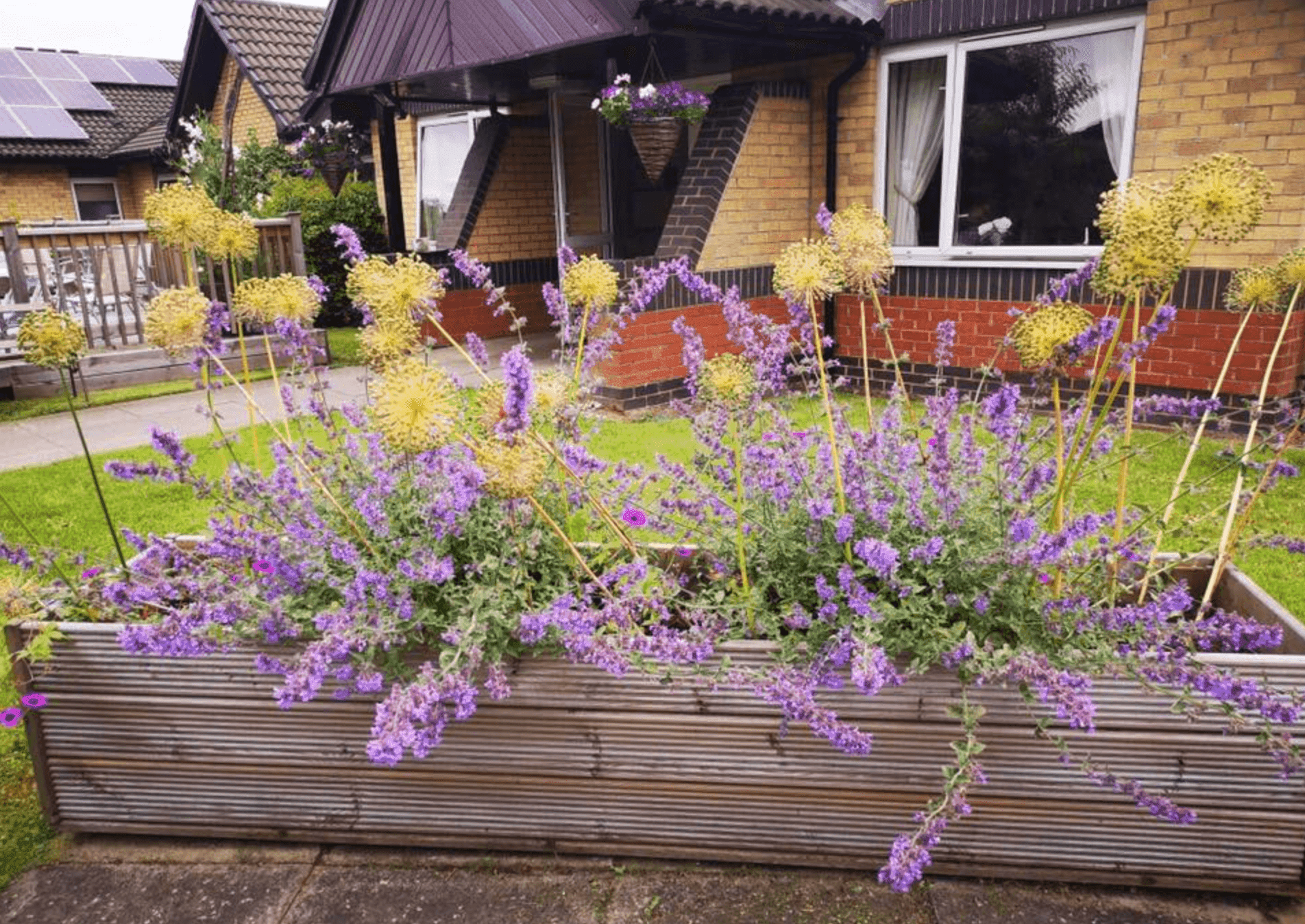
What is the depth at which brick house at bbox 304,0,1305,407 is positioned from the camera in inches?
258

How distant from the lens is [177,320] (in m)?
2.57

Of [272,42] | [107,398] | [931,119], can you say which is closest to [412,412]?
[931,119]

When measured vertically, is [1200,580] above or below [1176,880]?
above

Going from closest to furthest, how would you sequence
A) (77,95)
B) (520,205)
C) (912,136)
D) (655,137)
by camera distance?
(655,137), (912,136), (520,205), (77,95)

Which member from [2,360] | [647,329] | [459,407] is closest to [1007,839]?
[459,407]

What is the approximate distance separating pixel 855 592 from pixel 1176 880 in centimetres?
105

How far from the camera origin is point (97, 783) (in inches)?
104

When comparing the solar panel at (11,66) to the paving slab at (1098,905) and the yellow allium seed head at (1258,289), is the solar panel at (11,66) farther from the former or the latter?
the paving slab at (1098,905)

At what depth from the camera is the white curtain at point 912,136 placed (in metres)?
8.12

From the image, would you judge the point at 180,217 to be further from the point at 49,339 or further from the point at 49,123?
the point at 49,123

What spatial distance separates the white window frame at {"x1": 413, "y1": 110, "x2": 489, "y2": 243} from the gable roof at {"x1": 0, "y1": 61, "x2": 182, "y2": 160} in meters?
11.1

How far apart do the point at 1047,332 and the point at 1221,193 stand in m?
0.44

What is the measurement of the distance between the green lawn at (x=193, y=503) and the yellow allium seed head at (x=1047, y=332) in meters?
0.95

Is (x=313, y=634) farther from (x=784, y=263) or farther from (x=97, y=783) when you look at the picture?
(x=784, y=263)
